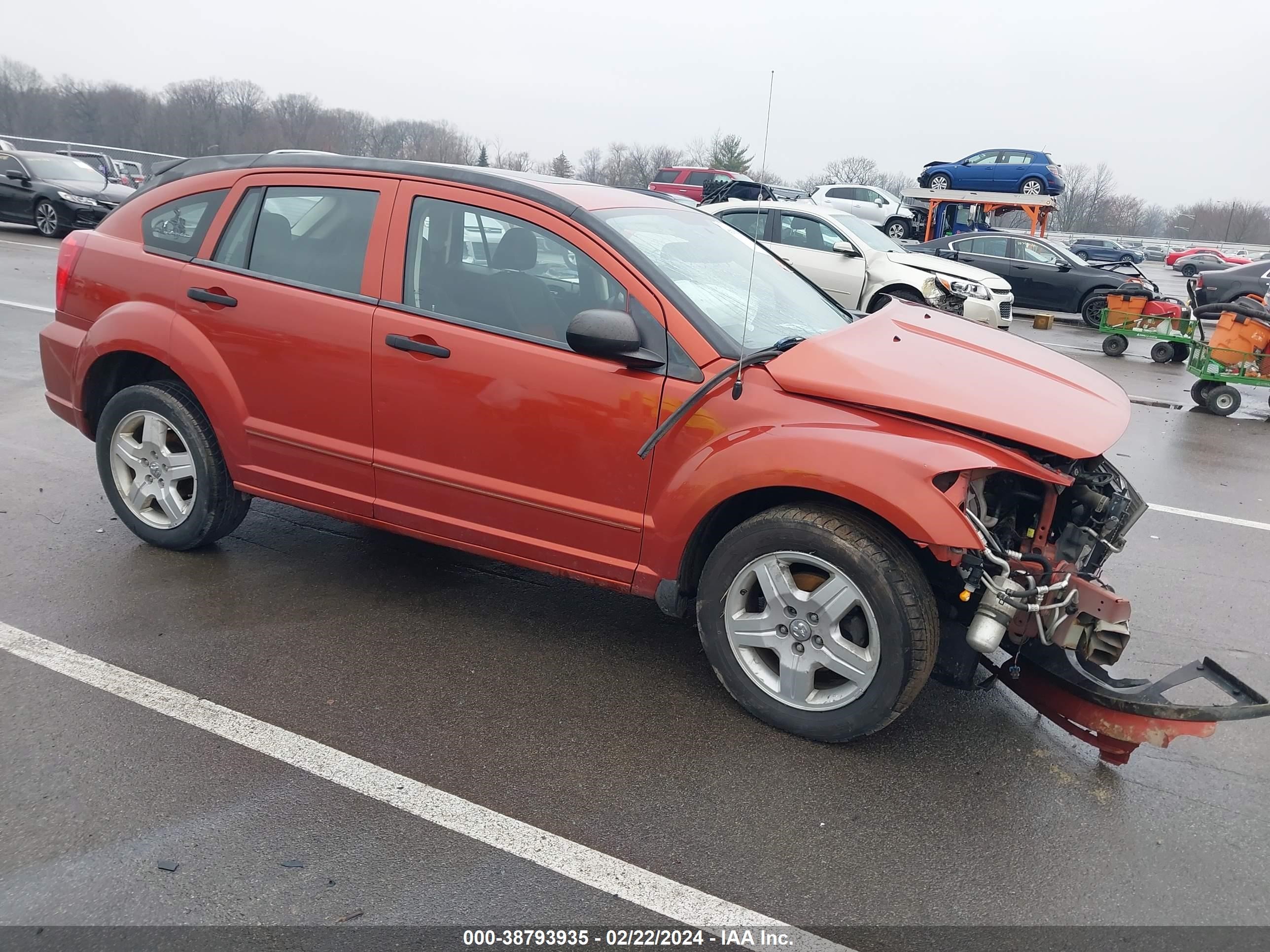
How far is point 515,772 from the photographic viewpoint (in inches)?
120

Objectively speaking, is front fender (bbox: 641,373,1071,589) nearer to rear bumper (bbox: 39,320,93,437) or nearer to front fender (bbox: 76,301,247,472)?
front fender (bbox: 76,301,247,472)

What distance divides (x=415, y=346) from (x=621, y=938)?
2286 mm

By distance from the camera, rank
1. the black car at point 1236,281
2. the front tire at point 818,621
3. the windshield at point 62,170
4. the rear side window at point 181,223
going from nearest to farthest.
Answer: the front tire at point 818,621, the rear side window at point 181,223, the black car at point 1236,281, the windshield at point 62,170

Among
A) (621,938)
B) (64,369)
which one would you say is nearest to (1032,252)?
(64,369)

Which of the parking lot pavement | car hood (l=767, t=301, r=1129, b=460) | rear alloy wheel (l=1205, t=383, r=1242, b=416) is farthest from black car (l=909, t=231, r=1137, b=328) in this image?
car hood (l=767, t=301, r=1129, b=460)

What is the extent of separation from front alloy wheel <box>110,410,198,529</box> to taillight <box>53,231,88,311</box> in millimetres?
771

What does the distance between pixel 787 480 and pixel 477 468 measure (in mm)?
1264

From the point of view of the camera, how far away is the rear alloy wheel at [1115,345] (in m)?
13.4

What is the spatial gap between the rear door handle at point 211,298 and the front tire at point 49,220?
16363 mm

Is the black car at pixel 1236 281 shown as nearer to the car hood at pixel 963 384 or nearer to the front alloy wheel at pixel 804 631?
the car hood at pixel 963 384

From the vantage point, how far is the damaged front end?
298cm

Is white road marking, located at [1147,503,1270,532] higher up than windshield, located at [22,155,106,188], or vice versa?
windshield, located at [22,155,106,188]

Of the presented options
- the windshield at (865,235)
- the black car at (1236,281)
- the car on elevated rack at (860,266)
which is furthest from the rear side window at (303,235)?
the black car at (1236,281)

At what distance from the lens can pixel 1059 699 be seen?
3262mm
